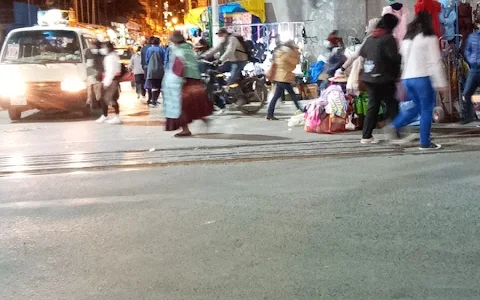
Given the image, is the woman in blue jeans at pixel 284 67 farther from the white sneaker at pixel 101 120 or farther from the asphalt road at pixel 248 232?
the asphalt road at pixel 248 232

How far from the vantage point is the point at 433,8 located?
10.1 m

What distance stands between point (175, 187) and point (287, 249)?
7.68 ft

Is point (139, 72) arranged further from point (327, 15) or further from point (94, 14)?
point (94, 14)

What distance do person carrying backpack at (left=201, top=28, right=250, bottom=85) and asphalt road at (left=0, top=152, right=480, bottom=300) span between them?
19.0ft

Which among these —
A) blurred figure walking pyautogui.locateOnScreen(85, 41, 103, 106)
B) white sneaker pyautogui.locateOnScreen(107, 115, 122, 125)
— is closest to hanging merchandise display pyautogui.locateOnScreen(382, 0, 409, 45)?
white sneaker pyautogui.locateOnScreen(107, 115, 122, 125)

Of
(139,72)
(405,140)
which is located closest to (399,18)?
(405,140)

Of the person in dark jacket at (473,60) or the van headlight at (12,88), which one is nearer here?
the person in dark jacket at (473,60)

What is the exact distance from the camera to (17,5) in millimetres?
31484

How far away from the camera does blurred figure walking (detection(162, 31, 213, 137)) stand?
9789 millimetres

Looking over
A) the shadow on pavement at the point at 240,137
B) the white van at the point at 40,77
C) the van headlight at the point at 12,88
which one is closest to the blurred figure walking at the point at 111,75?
the white van at the point at 40,77

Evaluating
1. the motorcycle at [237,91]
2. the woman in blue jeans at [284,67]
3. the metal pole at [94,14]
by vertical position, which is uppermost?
the metal pole at [94,14]

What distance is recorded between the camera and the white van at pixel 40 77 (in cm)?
1339

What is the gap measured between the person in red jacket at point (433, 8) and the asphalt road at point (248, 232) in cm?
315

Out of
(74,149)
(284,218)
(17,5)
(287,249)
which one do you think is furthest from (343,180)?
(17,5)
